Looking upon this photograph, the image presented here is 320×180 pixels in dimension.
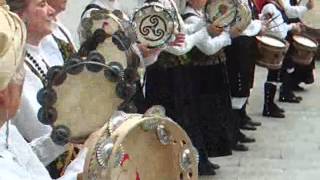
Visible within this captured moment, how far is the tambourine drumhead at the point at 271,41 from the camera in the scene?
7338mm

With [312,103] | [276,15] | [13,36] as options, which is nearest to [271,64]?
[276,15]

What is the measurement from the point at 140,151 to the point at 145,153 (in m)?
0.03

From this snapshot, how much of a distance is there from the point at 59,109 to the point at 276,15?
5403mm

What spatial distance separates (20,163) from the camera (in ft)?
6.61

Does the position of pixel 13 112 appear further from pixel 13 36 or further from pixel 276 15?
pixel 276 15

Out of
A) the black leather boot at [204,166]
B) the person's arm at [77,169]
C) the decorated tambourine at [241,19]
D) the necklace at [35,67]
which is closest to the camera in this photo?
the person's arm at [77,169]

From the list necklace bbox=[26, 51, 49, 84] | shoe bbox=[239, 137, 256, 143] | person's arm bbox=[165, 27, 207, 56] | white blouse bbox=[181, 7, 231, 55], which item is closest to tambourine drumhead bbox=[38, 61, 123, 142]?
necklace bbox=[26, 51, 49, 84]

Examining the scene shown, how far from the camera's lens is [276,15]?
7.53 metres

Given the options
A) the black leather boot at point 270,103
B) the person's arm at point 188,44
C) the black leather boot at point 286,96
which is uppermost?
the person's arm at point 188,44

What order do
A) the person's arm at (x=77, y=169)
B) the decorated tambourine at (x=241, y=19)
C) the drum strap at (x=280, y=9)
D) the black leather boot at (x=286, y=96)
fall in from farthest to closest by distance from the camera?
the black leather boot at (x=286, y=96) < the drum strap at (x=280, y=9) < the decorated tambourine at (x=241, y=19) < the person's arm at (x=77, y=169)

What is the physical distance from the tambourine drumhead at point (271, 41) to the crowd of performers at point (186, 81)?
0.09 metres

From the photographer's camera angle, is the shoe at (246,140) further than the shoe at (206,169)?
Yes

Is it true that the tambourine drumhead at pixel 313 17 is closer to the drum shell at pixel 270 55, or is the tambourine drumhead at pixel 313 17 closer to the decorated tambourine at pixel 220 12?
the drum shell at pixel 270 55

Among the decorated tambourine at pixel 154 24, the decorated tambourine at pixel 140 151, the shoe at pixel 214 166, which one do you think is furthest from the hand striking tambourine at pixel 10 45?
the shoe at pixel 214 166
